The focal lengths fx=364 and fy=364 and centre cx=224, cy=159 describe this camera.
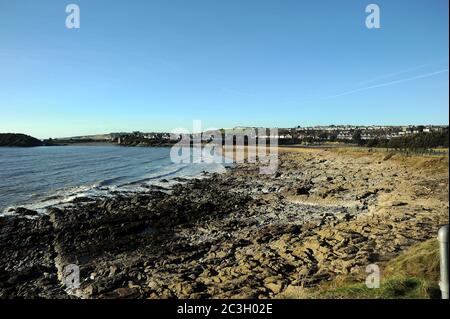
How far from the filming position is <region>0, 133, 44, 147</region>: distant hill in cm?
17850

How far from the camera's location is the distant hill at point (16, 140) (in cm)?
17850

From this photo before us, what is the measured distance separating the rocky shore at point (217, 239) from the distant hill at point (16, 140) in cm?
17817

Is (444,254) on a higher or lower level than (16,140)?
lower

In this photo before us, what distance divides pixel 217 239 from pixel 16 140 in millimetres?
194751

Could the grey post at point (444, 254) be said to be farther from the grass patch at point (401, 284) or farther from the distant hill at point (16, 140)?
the distant hill at point (16, 140)

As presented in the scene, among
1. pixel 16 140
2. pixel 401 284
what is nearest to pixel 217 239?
pixel 401 284

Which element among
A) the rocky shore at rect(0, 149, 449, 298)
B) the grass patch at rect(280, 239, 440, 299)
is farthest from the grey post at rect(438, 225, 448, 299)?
the rocky shore at rect(0, 149, 449, 298)

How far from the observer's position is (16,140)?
180m

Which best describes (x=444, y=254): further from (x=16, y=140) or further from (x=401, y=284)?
(x=16, y=140)

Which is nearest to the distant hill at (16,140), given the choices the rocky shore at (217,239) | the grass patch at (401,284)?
the rocky shore at (217,239)

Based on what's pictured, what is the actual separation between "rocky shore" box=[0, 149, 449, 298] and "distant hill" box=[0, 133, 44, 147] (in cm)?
17817
